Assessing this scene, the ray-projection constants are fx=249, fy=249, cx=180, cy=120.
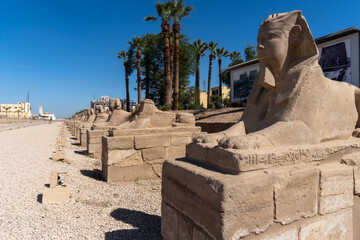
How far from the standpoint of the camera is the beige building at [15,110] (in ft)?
224

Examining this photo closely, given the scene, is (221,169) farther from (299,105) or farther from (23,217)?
(23,217)

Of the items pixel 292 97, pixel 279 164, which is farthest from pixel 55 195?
pixel 292 97

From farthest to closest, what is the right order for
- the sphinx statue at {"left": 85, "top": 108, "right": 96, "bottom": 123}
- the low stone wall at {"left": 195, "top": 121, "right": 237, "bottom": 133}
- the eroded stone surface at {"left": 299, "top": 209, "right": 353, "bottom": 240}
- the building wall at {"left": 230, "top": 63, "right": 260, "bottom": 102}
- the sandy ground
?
the building wall at {"left": 230, "top": 63, "right": 260, "bottom": 102}, the sphinx statue at {"left": 85, "top": 108, "right": 96, "bottom": 123}, the sandy ground, the low stone wall at {"left": 195, "top": 121, "right": 237, "bottom": 133}, the eroded stone surface at {"left": 299, "top": 209, "right": 353, "bottom": 240}

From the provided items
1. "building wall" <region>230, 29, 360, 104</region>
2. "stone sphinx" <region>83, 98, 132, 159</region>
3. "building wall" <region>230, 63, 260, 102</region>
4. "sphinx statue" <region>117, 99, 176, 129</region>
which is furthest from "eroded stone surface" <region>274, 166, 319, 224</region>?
"building wall" <region>230, 63, 260, 102</region>

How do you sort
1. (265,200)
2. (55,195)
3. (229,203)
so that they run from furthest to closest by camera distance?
(55,195), (265,200), (229,203)

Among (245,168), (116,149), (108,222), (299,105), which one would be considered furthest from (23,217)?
(299,105)

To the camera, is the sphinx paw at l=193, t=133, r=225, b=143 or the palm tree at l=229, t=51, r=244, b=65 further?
the palm tree at l=229, t=51, r=244, b=65

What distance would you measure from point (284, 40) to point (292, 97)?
516mm

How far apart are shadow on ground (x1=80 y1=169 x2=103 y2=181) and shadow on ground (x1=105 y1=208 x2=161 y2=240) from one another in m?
1.83

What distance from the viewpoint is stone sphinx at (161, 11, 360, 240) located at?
4.86ft

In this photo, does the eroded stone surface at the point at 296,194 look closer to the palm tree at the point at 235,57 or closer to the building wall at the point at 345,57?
the building wall at the point at 345,57

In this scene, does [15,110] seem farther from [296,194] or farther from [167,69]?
[296,194]

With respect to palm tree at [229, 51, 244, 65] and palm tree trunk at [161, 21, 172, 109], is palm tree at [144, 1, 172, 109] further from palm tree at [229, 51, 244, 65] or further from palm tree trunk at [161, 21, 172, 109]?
palm tree at [229, 51, 244, 65]

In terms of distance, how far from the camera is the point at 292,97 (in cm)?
192
